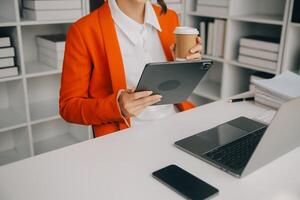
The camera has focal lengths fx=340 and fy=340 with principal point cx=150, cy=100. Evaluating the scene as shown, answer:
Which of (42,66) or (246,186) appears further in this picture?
(42,66)

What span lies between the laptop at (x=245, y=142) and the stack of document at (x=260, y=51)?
3.72 ft

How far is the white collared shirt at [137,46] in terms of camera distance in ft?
4.75

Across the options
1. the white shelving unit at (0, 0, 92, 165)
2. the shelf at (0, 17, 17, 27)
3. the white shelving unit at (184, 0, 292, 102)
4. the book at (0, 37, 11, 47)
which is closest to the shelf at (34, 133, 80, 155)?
the white shelving unit at (0, 0, 92, 165)

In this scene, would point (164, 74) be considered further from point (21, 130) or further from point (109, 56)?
point (21, 130)

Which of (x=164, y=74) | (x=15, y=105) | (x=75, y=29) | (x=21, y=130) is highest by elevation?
(x=75, y=29)

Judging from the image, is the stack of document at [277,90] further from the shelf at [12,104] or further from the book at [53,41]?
the shelf at [12,104]

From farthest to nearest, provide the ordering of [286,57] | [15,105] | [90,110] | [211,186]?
[15,105]
[286,57]
[90,110]
[211,186]

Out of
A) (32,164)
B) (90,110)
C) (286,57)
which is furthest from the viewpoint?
(286,57)

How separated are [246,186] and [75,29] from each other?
907 millimetres

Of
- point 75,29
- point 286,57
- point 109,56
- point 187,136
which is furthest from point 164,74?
point 286,57

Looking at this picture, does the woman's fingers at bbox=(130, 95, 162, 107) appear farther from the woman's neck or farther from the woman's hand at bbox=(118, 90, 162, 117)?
the woman's neck

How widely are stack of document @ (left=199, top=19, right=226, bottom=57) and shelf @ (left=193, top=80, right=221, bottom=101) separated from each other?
319mm

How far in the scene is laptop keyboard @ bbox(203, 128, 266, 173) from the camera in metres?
0.94

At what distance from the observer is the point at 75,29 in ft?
4.53
